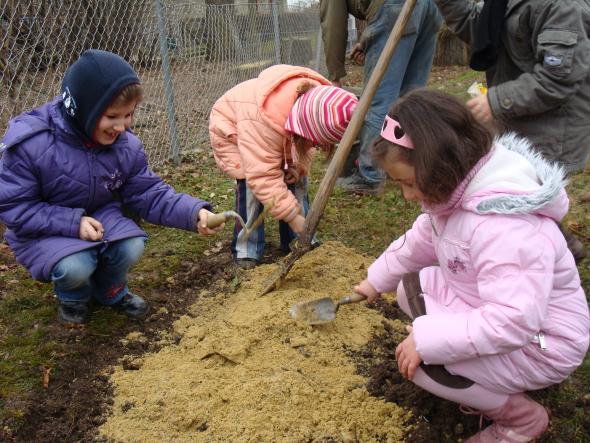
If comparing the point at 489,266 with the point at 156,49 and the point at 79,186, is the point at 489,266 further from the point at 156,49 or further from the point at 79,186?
the point at 156,49

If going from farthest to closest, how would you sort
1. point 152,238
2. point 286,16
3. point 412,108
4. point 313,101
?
point 286,16, point 152,238, point 313,101, point 412,108

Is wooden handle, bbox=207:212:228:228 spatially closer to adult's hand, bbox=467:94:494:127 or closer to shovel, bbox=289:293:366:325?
shovel, bbox=289:293:366:325

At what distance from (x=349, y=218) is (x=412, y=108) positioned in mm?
2526

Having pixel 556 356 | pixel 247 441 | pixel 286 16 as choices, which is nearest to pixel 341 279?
pixel 247 441

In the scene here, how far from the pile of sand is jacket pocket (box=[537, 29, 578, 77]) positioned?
139cm

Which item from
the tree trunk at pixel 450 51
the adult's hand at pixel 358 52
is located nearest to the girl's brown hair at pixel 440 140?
the adult's hand at pixel 358 52

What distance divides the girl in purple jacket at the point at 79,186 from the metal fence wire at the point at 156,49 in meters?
1.80

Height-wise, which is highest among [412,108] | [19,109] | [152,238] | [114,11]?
[412,108]

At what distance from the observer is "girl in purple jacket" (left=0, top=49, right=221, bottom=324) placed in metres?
2.51

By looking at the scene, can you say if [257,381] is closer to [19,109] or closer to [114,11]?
[19,109]

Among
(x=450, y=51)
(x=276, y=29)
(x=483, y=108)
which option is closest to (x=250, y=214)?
(x=483, y=108)

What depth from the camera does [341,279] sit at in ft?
10.6

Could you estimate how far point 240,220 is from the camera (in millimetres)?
3094

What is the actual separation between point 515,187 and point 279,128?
1.55 m
